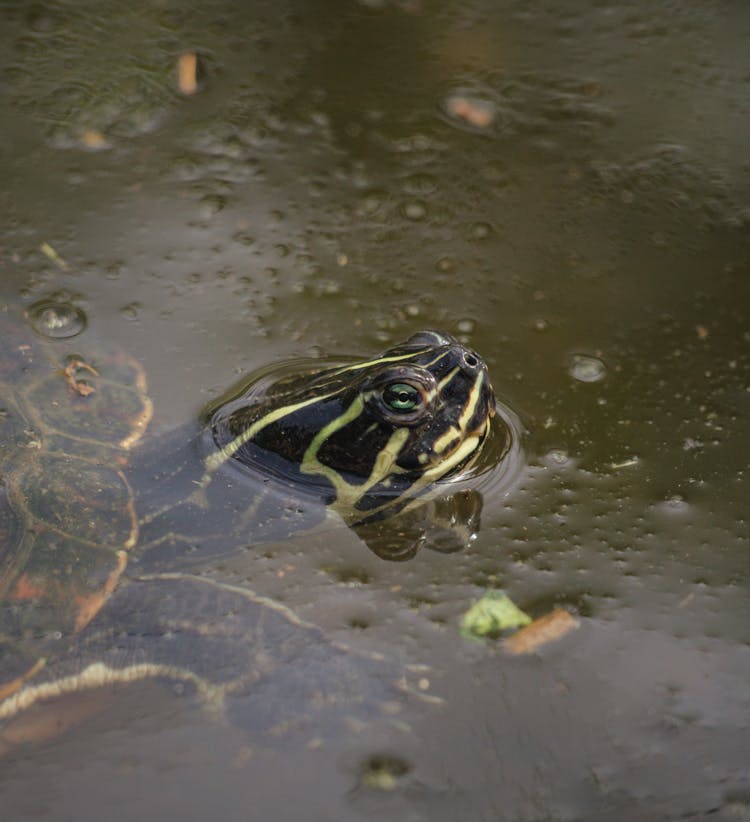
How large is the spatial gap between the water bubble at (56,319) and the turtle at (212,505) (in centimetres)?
6

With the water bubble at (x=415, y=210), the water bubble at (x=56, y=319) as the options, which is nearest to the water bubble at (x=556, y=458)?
the water bubble at (x=415, y=210)

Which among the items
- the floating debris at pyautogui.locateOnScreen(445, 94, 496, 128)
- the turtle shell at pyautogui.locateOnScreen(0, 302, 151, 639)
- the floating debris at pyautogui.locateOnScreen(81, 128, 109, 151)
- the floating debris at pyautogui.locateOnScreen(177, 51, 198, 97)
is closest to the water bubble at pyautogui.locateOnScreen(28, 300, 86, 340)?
the turtle shell at pyautogui.locateOnScreen(0, 302, 151, 639)

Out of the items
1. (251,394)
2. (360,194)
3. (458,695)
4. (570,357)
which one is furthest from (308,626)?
(360,194)

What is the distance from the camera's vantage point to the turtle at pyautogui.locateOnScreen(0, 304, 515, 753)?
357 cm

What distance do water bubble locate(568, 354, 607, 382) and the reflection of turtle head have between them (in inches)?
25.8

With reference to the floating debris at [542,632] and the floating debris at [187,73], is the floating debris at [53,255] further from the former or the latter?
the floating debris at [542,632]

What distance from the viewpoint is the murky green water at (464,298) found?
3252 mm

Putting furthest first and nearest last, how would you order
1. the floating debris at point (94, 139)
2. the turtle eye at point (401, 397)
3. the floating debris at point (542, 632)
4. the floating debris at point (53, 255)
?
→ 1. the floating debris at point (94, 139)
2. the floating debris at point (53, 255)
3. the turtle eye at point (401, 397)
4. the floating debris at point (542, 632)

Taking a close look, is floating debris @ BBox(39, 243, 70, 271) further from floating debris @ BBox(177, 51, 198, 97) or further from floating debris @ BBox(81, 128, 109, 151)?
floating debris @ BBox(177, 51, 198, 97)

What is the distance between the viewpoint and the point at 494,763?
322cm

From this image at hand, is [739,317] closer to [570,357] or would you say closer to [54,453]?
[570,357]

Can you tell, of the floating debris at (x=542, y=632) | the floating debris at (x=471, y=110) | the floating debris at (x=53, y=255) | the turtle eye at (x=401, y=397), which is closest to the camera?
the floating debris at (x=542, y=632)

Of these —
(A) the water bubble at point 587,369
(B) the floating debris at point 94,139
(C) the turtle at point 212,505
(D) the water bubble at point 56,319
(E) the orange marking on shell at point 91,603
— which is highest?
(B) the floating debris at point 94,139

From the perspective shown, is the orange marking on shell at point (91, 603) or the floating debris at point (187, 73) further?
the floating debris at point (187, 73)
